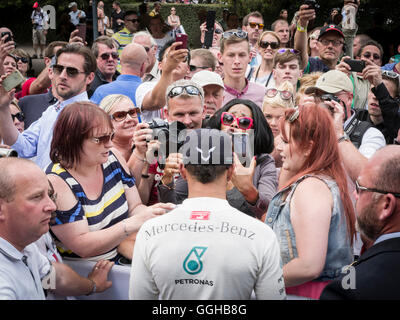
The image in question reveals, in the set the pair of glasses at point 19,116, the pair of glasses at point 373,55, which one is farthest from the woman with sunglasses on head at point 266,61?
the pair of glasses at point 19,116

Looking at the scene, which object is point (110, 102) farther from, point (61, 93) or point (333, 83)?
point (333, 83)

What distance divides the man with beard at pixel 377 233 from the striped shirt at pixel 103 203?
57.5 inches

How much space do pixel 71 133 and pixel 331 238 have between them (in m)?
1.66

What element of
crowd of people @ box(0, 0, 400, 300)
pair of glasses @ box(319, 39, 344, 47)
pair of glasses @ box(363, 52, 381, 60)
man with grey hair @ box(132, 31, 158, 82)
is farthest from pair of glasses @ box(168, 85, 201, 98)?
pair of glasses @ box(363, 52, 381, 60)

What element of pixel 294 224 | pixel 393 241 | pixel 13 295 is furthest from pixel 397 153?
pixel 13 295

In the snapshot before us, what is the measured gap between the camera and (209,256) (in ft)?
6.66

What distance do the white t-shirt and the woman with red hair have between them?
379 millimetres

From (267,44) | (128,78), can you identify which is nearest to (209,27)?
(267,44)

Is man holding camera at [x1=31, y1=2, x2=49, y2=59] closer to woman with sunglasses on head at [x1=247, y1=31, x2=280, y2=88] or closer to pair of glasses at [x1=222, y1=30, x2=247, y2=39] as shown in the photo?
woman with sunglasses on head at [x1=247, y1=31, x2=280, y2=88]

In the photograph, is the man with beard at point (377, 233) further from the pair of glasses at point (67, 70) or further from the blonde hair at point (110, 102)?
the pair of glasses at point (67, 70)

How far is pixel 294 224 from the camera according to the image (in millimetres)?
2520

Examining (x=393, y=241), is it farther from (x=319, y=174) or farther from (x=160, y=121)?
(x=160, y=121)

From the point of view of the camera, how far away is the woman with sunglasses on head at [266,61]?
254 inches
